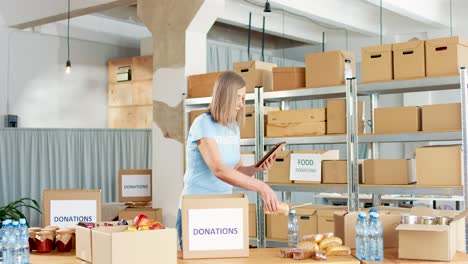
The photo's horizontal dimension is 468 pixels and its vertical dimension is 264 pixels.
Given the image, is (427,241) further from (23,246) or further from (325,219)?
(325,219)

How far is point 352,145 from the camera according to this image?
461cm

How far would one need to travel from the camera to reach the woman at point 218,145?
3.02m

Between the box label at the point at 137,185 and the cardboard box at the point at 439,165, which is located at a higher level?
the cardboard box at the point at 439,165

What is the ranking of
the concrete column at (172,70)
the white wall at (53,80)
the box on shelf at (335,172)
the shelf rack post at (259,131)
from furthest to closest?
the white wall at (53,80)
the concrete column at (172,70)
the shelf rack post at (259,131)
the box on shelf at (335,172)

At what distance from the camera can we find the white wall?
28.1 ft

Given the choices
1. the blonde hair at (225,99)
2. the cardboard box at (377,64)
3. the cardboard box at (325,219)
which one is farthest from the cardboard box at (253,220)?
the blonde hair at (225,99)

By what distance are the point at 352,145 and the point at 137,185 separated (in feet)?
6.41

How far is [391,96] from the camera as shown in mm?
10531

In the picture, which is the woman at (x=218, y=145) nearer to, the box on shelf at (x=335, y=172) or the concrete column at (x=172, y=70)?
the box on shelf at (x=335, y=172)

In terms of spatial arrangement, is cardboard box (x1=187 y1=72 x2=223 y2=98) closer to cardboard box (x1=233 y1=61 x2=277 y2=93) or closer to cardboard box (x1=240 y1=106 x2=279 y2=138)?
cardboard box (x1=233 y1=61 x2=277 y2=93)

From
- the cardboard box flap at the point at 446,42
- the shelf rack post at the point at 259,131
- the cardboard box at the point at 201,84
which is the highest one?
the cardboard box flap at the point at 446,42

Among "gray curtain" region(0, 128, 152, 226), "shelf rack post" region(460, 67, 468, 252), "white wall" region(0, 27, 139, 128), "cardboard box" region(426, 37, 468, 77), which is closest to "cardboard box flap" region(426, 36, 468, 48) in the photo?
"cardboard box" region(426, 37, 468, 77)

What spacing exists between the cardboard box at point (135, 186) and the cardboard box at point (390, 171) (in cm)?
199

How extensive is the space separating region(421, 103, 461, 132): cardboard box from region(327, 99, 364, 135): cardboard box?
51cm
